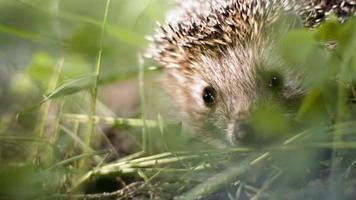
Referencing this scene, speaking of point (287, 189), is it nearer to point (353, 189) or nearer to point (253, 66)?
point (353, 189)

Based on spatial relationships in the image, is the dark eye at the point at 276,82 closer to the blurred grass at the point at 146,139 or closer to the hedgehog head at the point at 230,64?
the hedgehog head at the point at 230,64

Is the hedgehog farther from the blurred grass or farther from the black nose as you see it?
the blurred grass

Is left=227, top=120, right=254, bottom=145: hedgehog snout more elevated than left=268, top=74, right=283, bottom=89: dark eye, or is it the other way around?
left=268, top=74, right=283, bottom=89: dark eye

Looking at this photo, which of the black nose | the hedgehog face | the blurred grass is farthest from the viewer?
the hedgehog face

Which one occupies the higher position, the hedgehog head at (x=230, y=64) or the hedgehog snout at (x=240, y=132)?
the hedgehog head at (x=230, y=64)

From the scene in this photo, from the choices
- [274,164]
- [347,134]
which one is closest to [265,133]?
[274,164]

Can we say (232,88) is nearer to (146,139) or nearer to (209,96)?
(209,96)

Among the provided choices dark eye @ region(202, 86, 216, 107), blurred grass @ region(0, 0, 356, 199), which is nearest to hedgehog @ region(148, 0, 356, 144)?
dark eye @ region(202, 86, 216, 107)

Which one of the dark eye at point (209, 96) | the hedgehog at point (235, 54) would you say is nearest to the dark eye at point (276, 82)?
the hedgehog at point (235, 54)
